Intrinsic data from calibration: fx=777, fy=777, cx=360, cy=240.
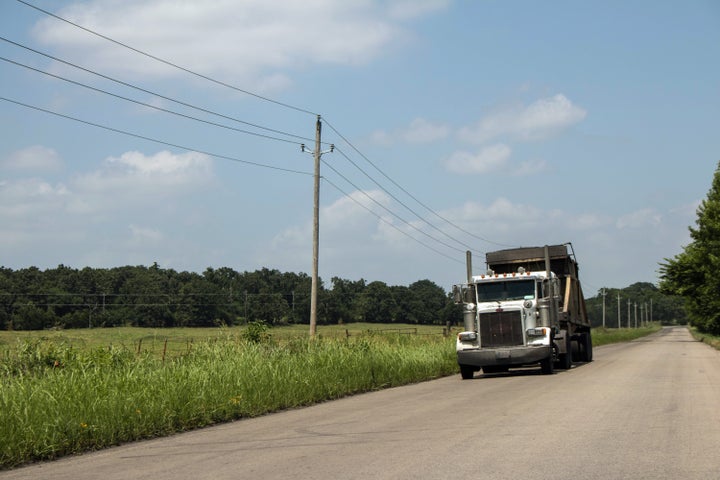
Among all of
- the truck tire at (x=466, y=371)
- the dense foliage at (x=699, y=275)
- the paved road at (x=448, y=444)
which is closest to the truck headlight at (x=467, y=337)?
the truck tire at (x=466, y=371)

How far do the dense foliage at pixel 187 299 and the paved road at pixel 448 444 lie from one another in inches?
3547

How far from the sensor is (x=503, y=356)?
21375 millimetres

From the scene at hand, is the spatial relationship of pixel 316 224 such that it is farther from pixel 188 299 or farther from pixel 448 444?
pixel 188 299

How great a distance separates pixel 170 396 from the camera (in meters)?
11.9

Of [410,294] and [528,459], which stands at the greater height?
[410,294]

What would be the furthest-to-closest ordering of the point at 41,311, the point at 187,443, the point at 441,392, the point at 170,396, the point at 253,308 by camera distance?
the point at 253,308, the point at 41,311, the point at 441,392, the point at 170,396, the point at 187,443

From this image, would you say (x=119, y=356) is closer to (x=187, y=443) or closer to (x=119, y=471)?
(x=187, y=443)

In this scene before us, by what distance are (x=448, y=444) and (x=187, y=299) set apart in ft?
371

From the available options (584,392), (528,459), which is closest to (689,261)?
(584,392)

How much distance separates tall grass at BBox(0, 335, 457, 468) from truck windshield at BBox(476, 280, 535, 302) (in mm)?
3090

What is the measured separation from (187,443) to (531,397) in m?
7.31

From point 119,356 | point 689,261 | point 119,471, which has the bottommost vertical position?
point 119,471

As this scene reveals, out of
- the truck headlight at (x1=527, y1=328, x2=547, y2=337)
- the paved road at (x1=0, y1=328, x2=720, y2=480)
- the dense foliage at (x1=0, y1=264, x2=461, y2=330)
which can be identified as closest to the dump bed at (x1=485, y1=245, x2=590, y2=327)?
the truck headlight at (x1=527, y1=328, x2=547, y2=337)

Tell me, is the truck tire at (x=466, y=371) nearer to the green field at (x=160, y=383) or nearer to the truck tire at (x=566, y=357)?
the green field at (x=160, y=383)
